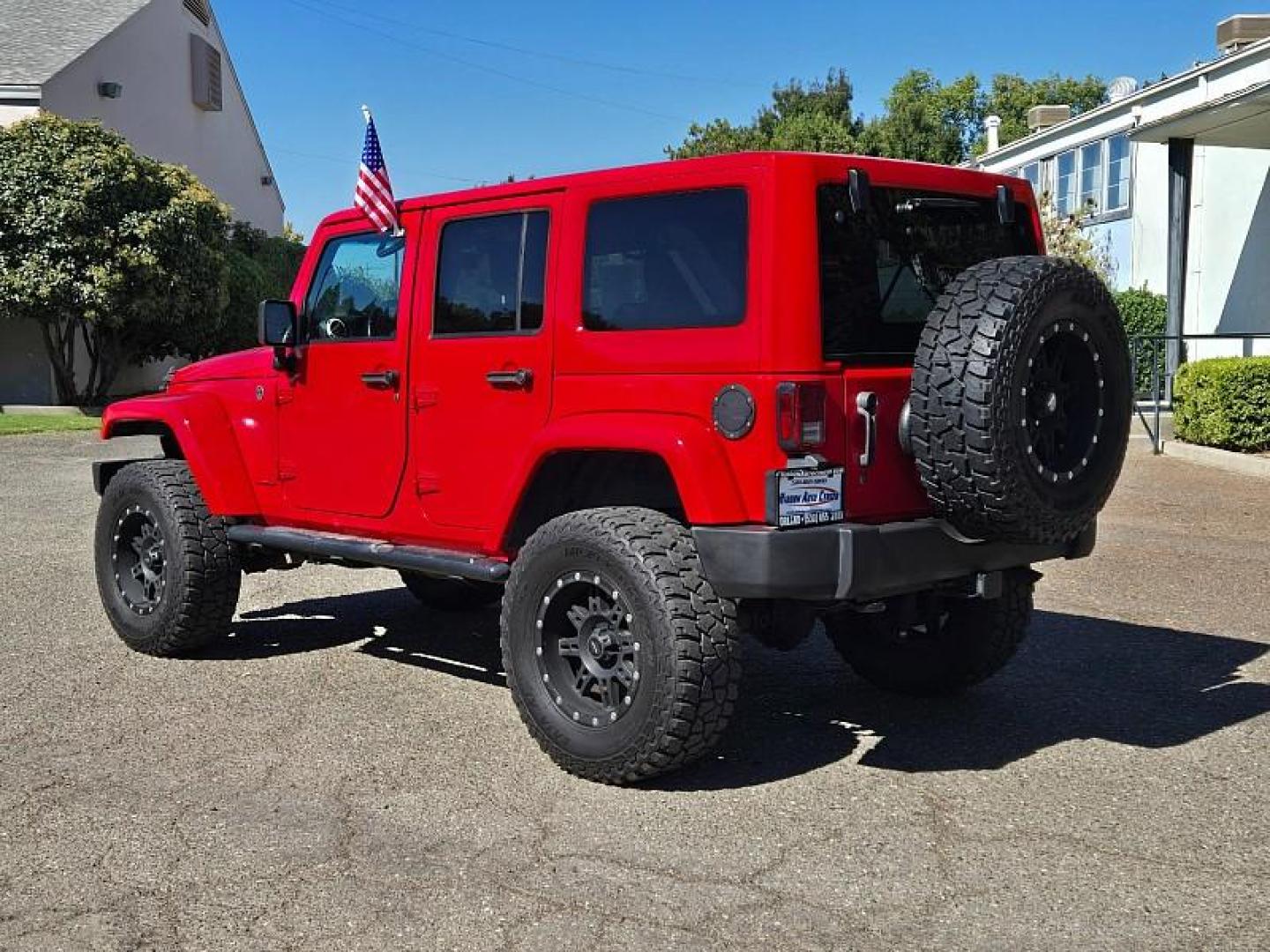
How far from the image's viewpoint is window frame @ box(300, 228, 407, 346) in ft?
18.6

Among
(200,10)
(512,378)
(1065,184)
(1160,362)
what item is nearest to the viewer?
(512,378)

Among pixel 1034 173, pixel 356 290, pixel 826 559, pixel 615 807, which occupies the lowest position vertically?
pixel 615 807

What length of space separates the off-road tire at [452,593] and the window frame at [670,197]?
2.73 m

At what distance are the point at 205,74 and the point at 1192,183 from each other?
2308 cm

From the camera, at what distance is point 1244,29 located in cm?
2125

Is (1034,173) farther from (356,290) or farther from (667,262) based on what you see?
(667,262)

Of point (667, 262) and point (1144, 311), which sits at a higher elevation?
point (1144, 311)

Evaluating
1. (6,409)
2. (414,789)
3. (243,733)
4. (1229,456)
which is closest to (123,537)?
(243,733)

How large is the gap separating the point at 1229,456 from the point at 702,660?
36.5 ft

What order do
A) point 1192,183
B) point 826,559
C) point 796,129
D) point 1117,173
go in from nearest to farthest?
point 826,559, point 1192,183, point 1117,173, point 796,129

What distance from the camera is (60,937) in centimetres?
Answer: 345

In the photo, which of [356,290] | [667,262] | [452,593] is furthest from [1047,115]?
[667,262]

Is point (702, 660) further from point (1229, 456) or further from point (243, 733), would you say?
point (1229, 456)

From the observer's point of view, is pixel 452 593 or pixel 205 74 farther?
pixel 205 74
